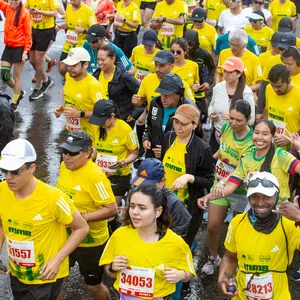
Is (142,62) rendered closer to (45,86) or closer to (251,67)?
(251,67)

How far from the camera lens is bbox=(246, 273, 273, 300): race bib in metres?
4.75

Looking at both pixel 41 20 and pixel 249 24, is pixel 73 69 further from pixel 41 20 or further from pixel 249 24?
pixel 249 24

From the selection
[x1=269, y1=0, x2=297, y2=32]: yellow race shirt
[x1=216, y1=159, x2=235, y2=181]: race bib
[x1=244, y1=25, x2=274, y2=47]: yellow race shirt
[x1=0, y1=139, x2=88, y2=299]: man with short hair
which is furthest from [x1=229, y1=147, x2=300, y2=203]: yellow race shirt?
[x1=269, y1=0, x2=297, y2=32]: yellow race shirt

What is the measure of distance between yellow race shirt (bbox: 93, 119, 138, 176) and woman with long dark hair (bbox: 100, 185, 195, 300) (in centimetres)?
238

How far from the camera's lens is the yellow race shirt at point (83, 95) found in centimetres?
790

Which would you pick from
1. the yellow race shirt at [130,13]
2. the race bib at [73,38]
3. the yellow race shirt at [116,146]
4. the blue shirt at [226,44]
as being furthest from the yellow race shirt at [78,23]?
the yellow race shirt at [116,146]

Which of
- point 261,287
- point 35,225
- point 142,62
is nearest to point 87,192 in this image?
point 35,225

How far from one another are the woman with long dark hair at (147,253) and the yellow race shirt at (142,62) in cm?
547

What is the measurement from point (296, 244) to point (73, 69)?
4055mm

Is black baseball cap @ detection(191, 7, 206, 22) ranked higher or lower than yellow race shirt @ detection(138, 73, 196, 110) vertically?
lower

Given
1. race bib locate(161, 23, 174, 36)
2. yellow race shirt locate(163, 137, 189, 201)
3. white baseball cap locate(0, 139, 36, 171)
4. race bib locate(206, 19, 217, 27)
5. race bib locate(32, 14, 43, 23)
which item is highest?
white baseball cap locate(0, 139, 36, 171)

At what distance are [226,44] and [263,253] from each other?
6.48 meters

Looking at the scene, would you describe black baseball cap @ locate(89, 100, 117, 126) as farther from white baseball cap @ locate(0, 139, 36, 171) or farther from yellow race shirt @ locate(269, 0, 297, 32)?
yellow race shirt @ locate(269, 0, 297, 32)

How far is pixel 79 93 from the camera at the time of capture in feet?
26.1
